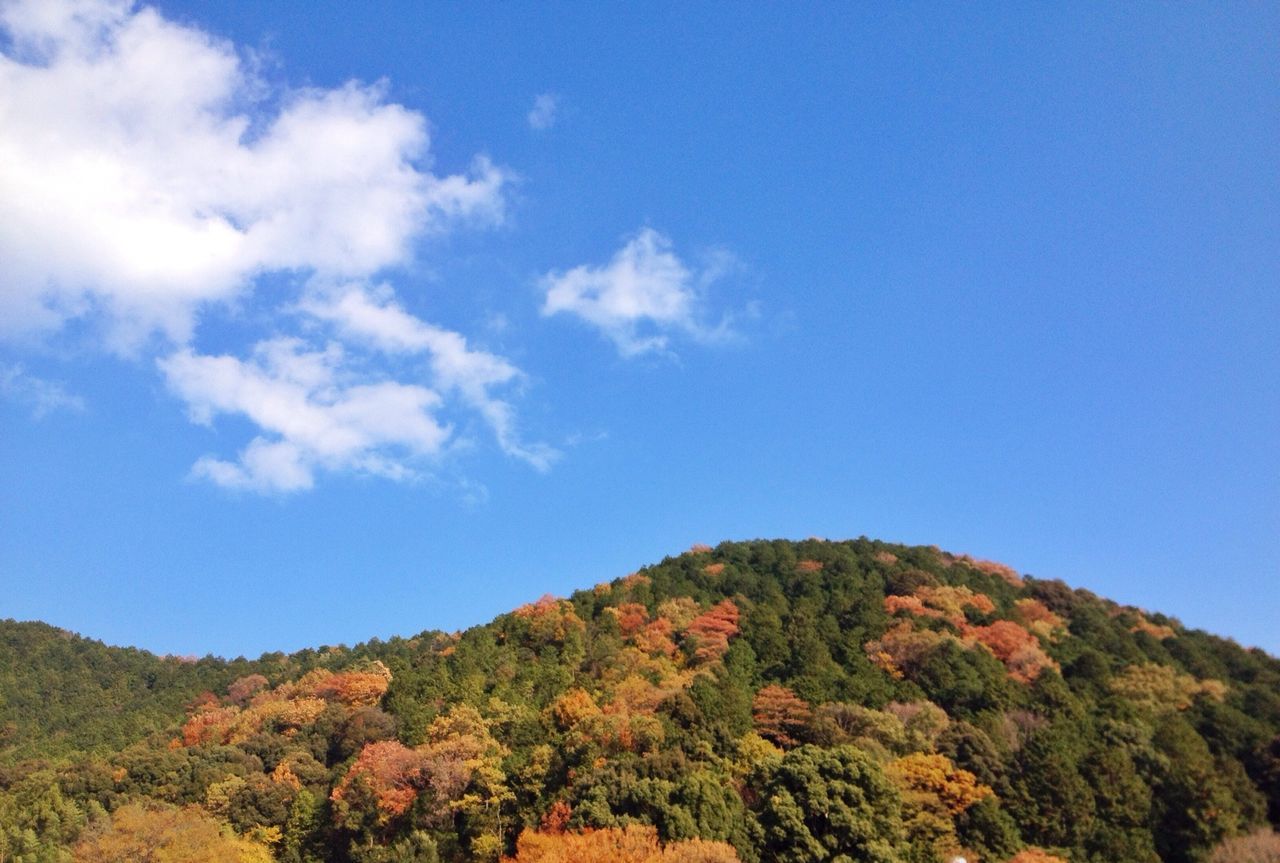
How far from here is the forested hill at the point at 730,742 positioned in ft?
98.8

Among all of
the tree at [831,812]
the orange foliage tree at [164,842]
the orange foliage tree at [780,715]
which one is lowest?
the orange foliage tree at [164,842]

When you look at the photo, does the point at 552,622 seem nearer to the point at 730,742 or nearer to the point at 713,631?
the point at 713,631

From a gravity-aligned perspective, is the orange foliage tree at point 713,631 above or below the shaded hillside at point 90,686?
above

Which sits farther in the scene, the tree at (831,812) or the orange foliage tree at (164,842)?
the orange foliage tree at (164,842)

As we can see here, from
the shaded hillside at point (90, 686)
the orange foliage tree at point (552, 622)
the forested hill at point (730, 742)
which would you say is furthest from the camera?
the shaded hillside at point (90, 686)

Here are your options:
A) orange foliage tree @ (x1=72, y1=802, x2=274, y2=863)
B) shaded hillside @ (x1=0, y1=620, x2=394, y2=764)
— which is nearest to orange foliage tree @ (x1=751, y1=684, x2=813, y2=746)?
orange foliage tree @ (x1=72, y1=802, x2=274, y2=863)

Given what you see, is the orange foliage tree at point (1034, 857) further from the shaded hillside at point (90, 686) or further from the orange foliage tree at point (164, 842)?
the shaded hillside at point (90, 686)

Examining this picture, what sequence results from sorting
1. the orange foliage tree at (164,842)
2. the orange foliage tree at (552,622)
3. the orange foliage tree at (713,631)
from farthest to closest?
the orange foliage tree at (552,622) → the orange foliage tree at (713,631) → the orange foliage tree at (164,842)

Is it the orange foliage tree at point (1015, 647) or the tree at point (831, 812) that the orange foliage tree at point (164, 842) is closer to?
the tree at point (831, 812)

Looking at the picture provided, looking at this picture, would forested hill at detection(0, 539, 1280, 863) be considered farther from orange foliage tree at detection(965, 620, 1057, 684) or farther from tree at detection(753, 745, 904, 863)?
orange foliage tree at detection(965, 620, 1057, 684)

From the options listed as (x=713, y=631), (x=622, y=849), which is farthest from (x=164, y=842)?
(x=713, y=631)

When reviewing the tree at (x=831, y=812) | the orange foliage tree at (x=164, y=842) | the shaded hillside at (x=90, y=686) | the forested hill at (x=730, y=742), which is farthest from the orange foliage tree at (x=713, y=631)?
the shaded hillside at (x=90, y=686)

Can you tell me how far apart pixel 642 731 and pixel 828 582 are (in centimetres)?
2871

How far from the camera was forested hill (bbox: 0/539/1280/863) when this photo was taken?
98.8 feet
